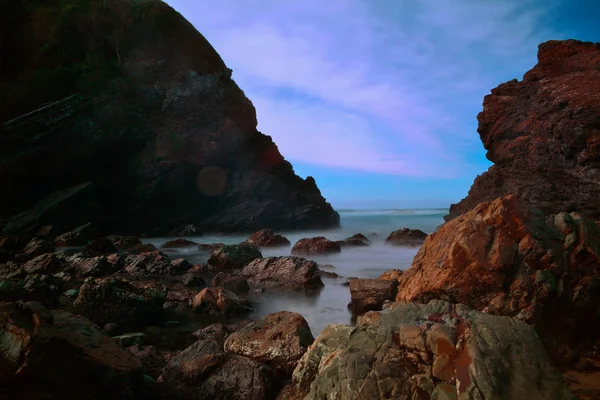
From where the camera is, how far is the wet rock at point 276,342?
444cm

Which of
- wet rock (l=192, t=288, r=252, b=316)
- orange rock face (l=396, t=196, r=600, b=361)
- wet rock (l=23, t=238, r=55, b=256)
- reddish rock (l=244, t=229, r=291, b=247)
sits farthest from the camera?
reddish rock (l=244, t=229, r=291, b=247)

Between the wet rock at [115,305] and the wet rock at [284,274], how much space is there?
12.3 feet

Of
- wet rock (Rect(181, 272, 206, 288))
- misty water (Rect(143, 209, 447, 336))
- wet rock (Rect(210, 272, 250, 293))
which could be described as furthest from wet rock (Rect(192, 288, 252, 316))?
wet rock (Rect(181, 272, 206, 288))

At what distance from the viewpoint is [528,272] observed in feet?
16.9

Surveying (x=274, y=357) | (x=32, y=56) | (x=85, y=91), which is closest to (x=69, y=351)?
(x=274, y=357)

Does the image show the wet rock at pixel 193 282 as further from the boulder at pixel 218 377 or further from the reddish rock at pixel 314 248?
the reddish rock at pixel 314 248

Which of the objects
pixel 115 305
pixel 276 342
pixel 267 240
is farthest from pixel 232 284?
pixel 267 240

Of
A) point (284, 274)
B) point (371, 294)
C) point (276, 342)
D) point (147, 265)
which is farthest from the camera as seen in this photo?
point (147, 265)

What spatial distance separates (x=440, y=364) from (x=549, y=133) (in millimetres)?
19023

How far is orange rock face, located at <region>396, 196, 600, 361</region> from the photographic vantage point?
4.95 meters

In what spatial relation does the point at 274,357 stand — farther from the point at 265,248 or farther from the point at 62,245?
the point at 62,245

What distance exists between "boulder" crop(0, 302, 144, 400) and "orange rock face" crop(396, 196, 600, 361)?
4.35m

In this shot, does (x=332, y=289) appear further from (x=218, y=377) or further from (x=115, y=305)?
(x=218, y=377)

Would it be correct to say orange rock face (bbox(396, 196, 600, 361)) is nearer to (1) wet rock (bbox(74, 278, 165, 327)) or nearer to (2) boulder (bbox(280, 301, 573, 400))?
(2) boulder (bbox(280, 301, 573, 400))
